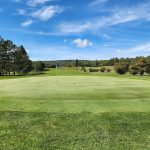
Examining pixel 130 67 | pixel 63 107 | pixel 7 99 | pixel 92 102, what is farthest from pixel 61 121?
pixel 130 67

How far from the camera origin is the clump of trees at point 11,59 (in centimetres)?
10380

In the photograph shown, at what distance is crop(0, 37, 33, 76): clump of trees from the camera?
103800 mm

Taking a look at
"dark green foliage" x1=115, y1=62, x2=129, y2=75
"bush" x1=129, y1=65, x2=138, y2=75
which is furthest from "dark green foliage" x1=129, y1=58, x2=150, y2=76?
"dark green foliage" x1=115, y1=62, x2=129, y2=75

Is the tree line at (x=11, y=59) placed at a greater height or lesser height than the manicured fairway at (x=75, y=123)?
greater

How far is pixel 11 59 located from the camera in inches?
4215

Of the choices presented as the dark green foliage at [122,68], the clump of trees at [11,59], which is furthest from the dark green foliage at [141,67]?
the clump of trees at [11,59]

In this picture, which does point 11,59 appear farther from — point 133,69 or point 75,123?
point 75,123

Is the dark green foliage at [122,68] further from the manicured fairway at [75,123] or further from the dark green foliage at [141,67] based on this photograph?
the manicured fairway at [75,123]

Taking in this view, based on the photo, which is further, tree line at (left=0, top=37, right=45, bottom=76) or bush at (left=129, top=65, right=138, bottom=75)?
bush at (left=129, top=65, right=138, bottom=75)

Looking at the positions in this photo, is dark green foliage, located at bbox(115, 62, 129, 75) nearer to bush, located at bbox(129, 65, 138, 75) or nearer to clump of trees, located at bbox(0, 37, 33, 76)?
bush, located at bbox(129, 65, 138, 75)

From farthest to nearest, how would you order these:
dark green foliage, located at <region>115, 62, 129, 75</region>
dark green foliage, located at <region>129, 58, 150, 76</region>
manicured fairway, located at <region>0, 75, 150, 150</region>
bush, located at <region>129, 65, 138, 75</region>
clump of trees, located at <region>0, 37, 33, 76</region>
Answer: dark green foliage, located at <region>115, 62, 129, 75</region>, bush, located at <region>129, 65, 138, 75</region>, dark green foliage, located at <region>129, 58, 150, 76</region>, clump of trees, located at <region>0, 37, 33, 76</region>, manicured fairway, located at <region>0, 75, 150, 150</region>

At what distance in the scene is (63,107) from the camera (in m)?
13.2

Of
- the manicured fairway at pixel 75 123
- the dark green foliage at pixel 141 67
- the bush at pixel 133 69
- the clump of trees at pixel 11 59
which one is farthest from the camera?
the bush at pixel 133 69

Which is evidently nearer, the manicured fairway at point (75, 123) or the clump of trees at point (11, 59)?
the manicured fairway at point (75, 123)
